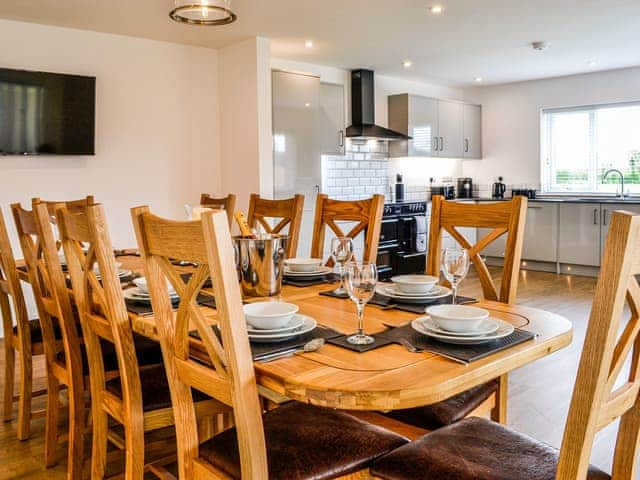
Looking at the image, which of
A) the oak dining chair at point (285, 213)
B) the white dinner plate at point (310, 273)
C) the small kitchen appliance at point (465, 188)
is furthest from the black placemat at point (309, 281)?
the small kitchen appliance at point (465, 188)

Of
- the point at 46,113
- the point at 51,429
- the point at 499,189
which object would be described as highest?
the point at 46,113

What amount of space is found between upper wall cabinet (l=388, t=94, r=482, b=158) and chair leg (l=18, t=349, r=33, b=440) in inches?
204

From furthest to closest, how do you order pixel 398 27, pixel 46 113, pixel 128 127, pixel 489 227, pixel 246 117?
pixel 246 117
pixel 128 127
pixel 398 27
pixel 46 113
pixel 489 227

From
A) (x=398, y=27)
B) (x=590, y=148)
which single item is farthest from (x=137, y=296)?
(x=590, y=148)

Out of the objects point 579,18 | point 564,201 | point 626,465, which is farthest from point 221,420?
point 564,201

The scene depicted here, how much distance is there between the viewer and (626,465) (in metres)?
1.17

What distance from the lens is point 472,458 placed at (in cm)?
130

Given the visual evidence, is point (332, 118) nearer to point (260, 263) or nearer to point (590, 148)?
point (590, 148)

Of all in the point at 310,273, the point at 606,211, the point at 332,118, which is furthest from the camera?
the point at 606,211

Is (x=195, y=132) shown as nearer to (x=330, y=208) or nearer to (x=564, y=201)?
(x=330, y=208)

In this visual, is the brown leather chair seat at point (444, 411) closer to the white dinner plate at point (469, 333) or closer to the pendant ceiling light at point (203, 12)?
the white dinner plate at point (469, 333)

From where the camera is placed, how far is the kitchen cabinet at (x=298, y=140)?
5.30 meters

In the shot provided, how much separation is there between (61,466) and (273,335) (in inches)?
58.7

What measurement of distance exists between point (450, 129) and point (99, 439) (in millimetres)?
6393
